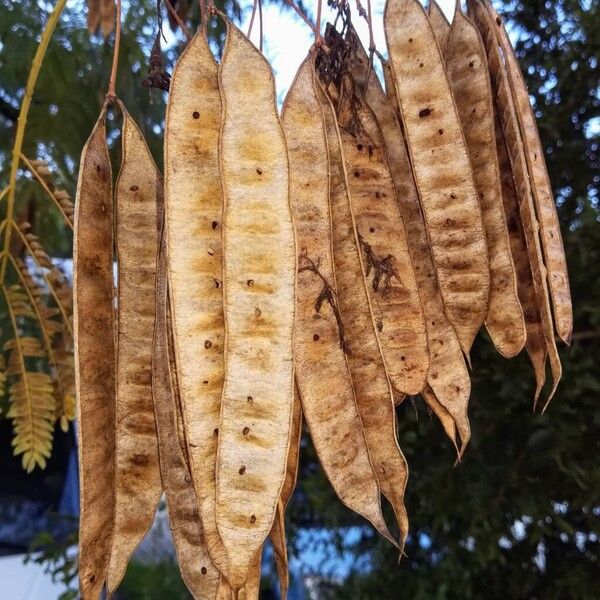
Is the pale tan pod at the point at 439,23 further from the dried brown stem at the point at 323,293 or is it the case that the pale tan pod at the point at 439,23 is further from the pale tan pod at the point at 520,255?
the dried brown stem at the point at 323,293

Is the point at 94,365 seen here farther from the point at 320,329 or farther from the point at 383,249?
the point at 383,249

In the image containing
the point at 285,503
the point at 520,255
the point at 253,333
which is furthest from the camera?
the point at 520,255

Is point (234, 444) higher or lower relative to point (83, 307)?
lower

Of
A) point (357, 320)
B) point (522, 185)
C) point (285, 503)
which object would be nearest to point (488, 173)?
point (522, 185)

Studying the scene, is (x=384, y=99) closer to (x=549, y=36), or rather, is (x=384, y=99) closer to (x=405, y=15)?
(x=405, y=15)

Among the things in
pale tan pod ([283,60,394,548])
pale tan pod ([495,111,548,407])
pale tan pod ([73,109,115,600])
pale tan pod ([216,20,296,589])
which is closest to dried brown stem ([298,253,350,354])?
pale tan pod ([283,60,394,548])

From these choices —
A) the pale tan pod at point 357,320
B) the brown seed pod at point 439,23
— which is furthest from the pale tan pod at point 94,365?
the brown seed pod at point 439,23

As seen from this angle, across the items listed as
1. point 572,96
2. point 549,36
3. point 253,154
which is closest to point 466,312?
point 253,154
